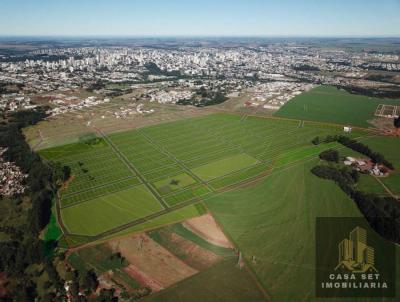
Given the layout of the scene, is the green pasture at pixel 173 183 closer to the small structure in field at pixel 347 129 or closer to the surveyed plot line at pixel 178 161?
the surveyed plot line at pixel 178 161

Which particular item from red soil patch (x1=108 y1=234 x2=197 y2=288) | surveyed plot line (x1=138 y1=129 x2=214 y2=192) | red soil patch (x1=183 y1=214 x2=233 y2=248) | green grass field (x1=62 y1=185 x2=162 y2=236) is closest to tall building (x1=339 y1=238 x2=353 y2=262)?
red soil patch (x1=183 y1=214 x2=233 y2=248)

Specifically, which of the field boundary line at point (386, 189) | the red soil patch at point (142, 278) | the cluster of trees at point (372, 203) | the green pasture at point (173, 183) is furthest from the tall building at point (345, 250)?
the green pasture at point (173, 183)

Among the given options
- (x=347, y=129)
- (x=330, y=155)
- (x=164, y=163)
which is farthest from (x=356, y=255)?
(x=347, y=129)

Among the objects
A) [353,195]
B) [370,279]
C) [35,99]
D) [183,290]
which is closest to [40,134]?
[35,99]

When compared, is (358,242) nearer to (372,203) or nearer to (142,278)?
(372,203)

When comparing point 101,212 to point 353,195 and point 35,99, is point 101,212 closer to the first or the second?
point 353,195

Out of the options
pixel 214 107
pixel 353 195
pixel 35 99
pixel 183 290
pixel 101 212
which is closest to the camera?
pixel 183 290

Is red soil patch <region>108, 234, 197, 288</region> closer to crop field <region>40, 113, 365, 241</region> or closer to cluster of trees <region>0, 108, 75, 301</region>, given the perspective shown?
crop field <region>40, 113, 365, 241</region>
